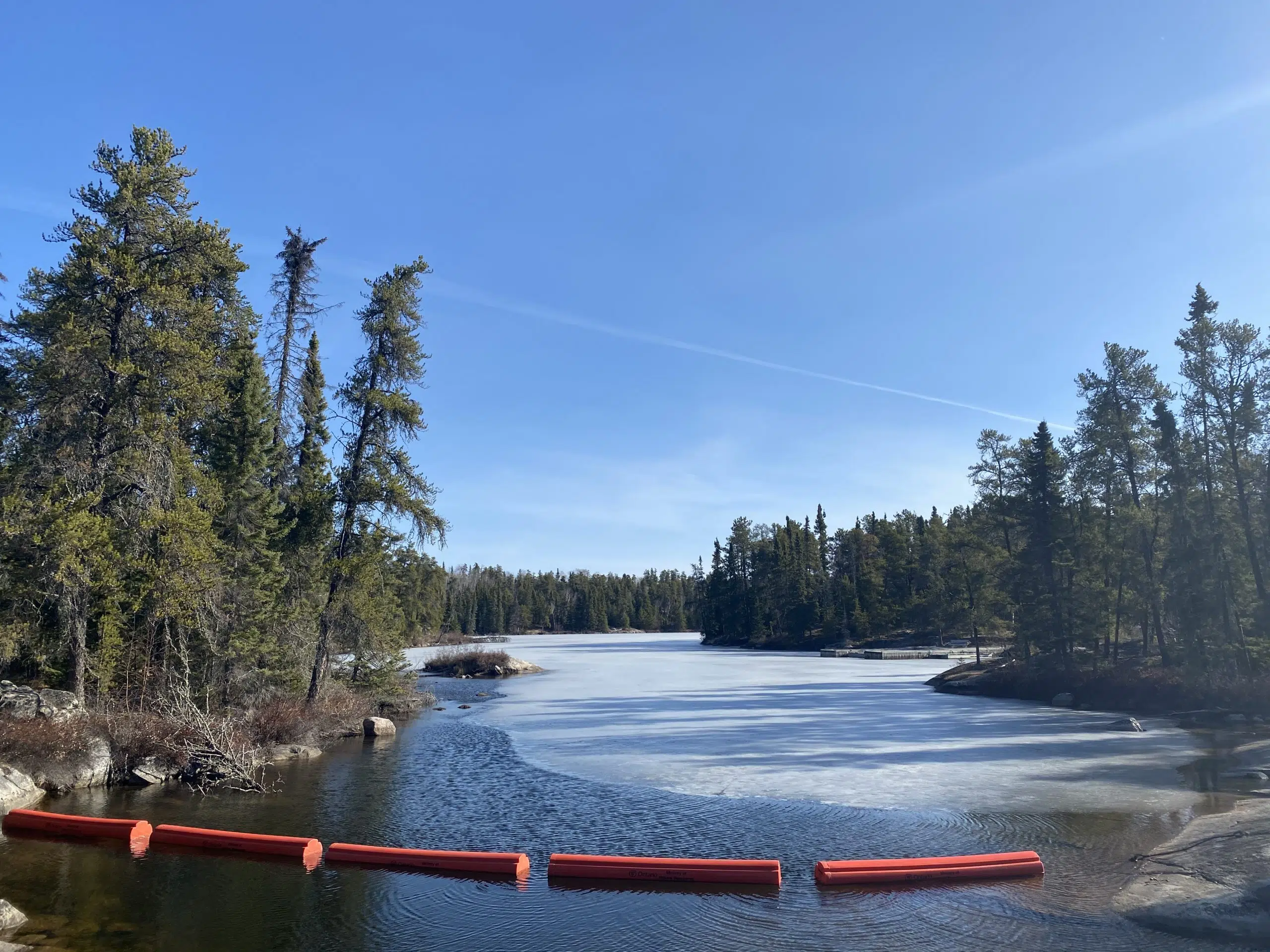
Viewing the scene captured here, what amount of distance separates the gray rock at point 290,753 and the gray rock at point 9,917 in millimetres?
11749

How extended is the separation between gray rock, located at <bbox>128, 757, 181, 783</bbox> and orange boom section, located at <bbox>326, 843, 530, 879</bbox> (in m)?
8.77

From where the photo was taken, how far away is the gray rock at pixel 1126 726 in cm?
2698

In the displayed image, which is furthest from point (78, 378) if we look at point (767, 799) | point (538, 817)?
point (767, 799)

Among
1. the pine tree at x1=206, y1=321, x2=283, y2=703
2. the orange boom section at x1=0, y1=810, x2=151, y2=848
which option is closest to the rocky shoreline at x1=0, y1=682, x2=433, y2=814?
the orange boom section at x1=0, y1=810, x2=151, y2=848

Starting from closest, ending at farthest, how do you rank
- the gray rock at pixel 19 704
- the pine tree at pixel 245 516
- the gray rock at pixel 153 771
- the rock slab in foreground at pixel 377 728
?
1. the gray rock at pixel 19 704
2. the gray rock at pixel 153 771
3. the pine tree at pixel 245 516
4. the rock slab in foreground at pixel 377 728

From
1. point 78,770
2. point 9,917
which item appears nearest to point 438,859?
point 9,917

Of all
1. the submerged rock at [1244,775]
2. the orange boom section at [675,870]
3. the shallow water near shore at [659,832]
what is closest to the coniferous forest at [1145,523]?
the shallow water near shore at [659,832]

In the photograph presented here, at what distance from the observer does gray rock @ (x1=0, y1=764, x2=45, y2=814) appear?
15.9 meters

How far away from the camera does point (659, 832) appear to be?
14.6 metres

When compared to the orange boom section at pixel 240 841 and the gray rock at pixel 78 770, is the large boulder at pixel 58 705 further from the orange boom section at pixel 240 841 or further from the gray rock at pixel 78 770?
the orange boom section at pixel 240 841

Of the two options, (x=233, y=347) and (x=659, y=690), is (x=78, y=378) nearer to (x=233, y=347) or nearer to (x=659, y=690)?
(x=233, y=347)

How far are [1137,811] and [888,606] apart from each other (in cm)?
7968

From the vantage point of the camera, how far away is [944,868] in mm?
11953

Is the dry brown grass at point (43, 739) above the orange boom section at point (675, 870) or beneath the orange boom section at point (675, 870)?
A: above
